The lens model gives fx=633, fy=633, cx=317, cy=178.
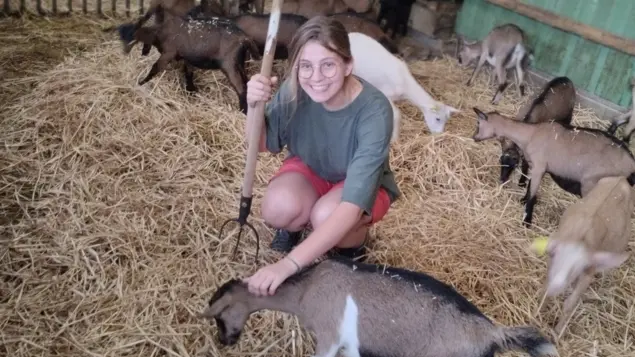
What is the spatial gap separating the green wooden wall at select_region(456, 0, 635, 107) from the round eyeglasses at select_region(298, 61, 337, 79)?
417cm

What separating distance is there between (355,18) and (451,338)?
13.8 ft

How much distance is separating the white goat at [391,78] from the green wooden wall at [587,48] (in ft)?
6.08

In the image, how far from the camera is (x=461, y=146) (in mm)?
4973

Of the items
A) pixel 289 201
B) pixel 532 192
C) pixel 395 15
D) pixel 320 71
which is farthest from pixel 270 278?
pixel 395 15

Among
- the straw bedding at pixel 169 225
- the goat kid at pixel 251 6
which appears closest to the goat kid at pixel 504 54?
the straw bedding at pixel 169 225

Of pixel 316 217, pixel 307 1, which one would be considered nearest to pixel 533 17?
pixel 307 1

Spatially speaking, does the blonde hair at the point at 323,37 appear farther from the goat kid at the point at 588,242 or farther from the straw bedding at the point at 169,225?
the goat kid at the point at 588,242

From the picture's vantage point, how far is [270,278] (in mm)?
2465

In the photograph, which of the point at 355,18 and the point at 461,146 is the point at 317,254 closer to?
the point at 461,146

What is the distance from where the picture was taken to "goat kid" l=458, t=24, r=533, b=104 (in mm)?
6273

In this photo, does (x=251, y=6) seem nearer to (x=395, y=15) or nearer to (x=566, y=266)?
Result: (x=395, y=15)

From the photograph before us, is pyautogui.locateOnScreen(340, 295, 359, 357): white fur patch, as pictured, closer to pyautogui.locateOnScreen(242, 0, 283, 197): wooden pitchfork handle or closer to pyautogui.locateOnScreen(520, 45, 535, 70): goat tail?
pyautogui.locateOnScreen(242, 0, 283, 197): wooden pitchfork handle

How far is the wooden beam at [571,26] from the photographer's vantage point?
5785mm

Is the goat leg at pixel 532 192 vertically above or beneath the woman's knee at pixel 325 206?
beneath
